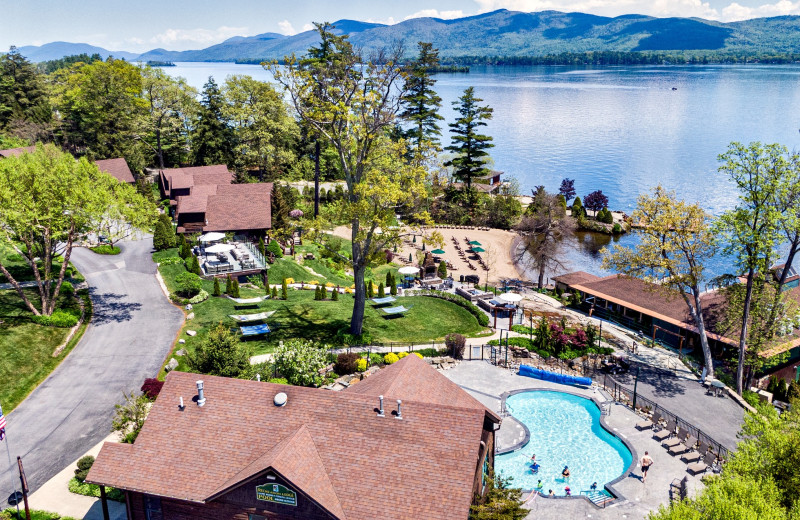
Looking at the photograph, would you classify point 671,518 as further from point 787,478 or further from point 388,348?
point 388,348

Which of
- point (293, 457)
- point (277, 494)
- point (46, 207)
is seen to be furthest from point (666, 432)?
point (46, 207)

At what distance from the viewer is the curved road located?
26.4m

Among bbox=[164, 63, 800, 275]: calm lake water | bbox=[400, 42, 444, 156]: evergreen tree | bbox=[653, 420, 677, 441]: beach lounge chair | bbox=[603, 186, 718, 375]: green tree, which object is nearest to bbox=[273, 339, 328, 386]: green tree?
bbox=[653, 420, 677, 441]: beach lounge chair

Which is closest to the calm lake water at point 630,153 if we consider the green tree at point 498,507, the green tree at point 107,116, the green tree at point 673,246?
the green tree at point 673,246

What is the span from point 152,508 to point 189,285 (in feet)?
83.9

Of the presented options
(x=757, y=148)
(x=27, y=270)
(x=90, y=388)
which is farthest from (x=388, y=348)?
(x=27, y=270)

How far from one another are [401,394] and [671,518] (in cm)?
1026

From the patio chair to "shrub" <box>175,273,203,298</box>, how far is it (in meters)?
34.1

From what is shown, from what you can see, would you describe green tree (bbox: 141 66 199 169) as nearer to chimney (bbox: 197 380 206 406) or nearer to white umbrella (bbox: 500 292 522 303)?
white umbrella (bbox: 500 292 522 303)

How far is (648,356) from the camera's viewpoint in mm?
41156

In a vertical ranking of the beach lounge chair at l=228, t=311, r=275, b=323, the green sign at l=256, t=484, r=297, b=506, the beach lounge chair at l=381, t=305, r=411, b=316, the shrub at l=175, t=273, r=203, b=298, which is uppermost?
the green sign at l=256, t=484, r=297, b=506

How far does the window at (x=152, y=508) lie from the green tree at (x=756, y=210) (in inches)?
1448

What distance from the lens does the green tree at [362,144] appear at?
121ft

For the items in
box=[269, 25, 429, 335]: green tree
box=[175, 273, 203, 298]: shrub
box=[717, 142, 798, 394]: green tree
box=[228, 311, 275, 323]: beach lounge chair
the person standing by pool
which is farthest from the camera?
box=[175, 273, 203, 298]: shrub
